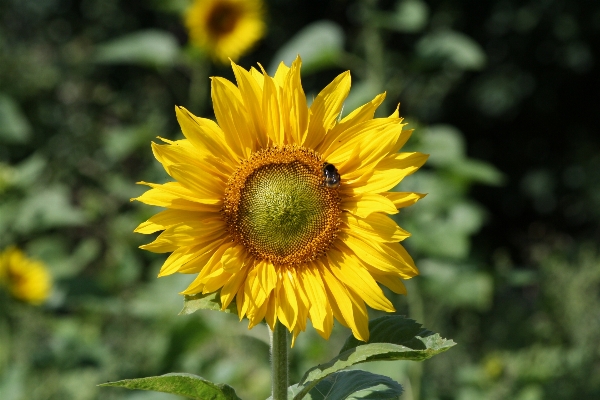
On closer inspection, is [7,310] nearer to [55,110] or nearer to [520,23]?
[55,110]

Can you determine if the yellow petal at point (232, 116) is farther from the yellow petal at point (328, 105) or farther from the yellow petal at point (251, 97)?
the yellow petal at point (328, 105)

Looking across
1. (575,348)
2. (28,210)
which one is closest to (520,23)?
(575,348)

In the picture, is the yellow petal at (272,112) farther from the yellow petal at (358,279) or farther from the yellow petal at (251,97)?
the yellow petal at (358,279)

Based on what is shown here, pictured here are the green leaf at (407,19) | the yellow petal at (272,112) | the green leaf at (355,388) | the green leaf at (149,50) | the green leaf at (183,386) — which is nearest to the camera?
the green leaf at (183,386)

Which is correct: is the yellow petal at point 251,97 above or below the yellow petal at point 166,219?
above

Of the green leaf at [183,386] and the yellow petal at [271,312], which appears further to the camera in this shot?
the yellow petal at [271,312]

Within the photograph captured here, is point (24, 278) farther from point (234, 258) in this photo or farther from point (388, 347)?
point (388, 347)

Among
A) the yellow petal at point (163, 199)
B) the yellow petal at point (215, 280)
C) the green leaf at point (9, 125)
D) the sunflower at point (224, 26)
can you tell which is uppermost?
the sunflower at point (224, 26)

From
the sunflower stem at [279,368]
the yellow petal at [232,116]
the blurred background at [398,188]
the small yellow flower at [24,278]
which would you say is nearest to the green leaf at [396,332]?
the sunflower stem at [279,368]

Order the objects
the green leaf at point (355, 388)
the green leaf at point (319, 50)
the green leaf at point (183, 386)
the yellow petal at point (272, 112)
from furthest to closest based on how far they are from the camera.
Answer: the green leaf at point (319, 50)
the yellow petal at point (272, 112)
the green leaf at point (355, 388)
the green leaf at point (183, 386)
